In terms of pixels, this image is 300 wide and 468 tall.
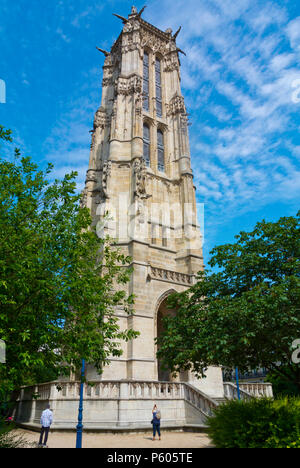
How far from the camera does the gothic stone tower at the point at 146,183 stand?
19.3 m

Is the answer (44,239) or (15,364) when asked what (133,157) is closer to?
(44,239)

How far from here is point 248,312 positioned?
1097 cm

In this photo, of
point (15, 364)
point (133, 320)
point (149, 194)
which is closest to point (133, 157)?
point (149, 194)

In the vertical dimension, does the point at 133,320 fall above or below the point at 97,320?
above

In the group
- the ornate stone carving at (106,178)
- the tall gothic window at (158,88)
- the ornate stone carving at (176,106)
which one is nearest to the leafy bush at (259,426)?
the ornate stone carving at (106,178)

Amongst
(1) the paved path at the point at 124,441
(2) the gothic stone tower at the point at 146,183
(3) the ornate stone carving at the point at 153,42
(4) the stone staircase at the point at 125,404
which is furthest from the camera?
(3) the ornate stone carving at the point at 153,42

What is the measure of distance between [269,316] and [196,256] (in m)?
A: 13.4

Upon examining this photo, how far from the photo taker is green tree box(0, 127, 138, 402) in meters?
8.38

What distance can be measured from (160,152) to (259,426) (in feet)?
86.5

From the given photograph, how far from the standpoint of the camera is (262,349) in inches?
476

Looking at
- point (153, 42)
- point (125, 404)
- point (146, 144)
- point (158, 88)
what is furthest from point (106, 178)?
point (153, 42)

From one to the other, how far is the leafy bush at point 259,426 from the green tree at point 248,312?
411 cm

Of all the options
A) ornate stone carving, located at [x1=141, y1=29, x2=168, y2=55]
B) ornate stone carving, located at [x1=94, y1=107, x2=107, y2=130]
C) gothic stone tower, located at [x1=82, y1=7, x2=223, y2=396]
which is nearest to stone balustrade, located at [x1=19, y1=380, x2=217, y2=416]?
gothic stone tower, located at [x1=82, y1=7, x2=223, y2=396]

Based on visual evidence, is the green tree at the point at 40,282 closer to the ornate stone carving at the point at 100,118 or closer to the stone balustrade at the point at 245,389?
the stone balustrade at the point at 245,389
